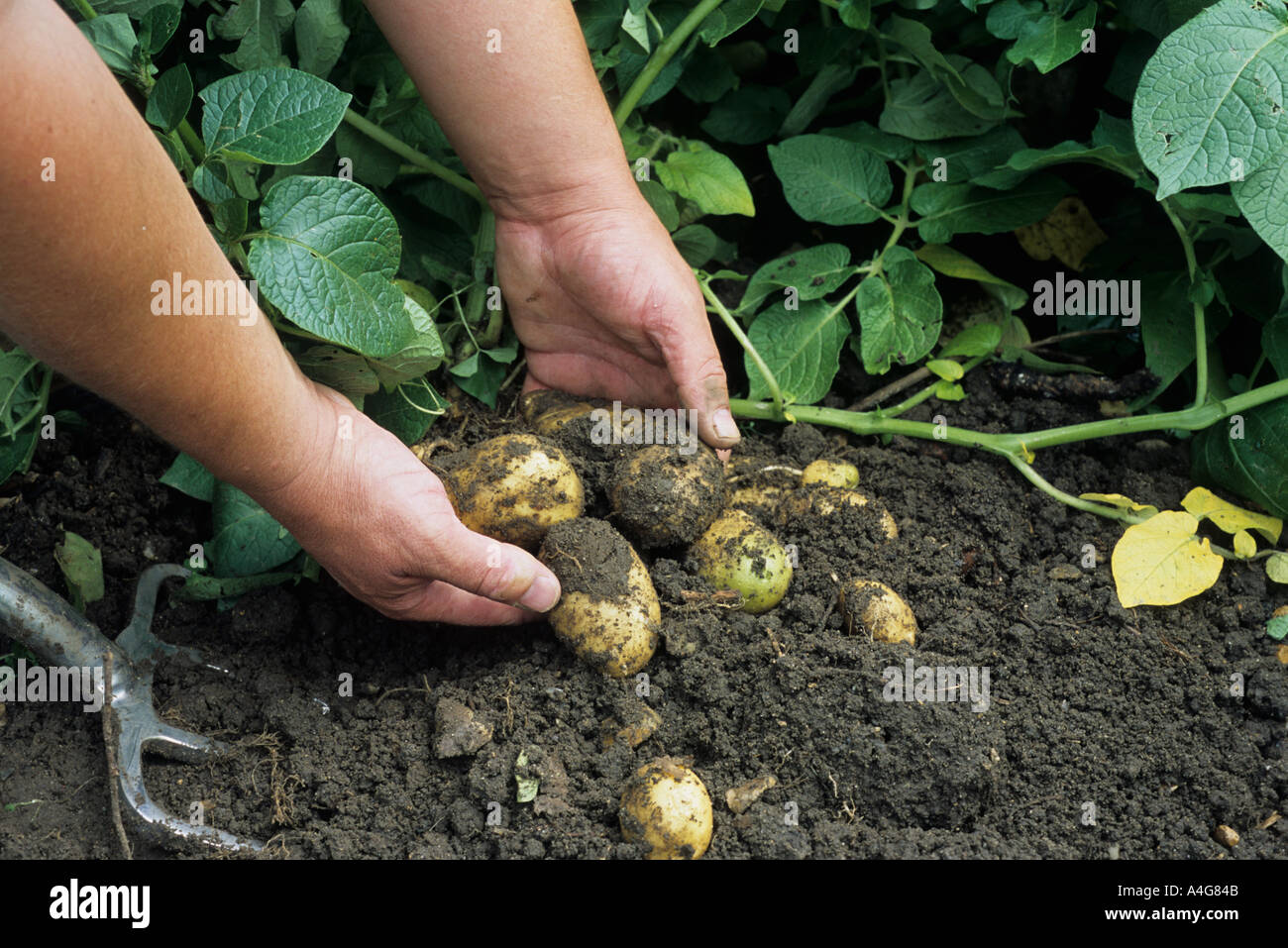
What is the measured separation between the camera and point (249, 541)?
6.23ft

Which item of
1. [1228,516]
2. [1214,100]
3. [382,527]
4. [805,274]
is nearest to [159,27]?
[382,527]

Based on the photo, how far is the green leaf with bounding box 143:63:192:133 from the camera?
65.7 inches

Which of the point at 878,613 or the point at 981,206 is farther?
the point at 981,206

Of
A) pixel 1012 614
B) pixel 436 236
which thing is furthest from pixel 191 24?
pixel 1012 614

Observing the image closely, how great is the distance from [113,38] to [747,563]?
1.34 m

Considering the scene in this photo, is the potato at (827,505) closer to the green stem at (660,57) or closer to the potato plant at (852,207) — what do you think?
the potato plant at (852,207)

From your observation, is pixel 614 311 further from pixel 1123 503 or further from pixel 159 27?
pixel 1123 503

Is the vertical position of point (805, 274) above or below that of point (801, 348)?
above

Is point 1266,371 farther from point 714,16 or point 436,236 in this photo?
point 436,236

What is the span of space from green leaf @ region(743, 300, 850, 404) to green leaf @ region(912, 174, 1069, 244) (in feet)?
0.90

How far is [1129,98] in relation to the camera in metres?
2.18

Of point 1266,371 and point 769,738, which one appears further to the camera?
point 1266,371

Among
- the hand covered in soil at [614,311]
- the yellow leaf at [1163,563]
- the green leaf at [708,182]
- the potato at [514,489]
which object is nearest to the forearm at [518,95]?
the hand covered in soil at [614,311]

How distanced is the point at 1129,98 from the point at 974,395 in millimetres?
671
